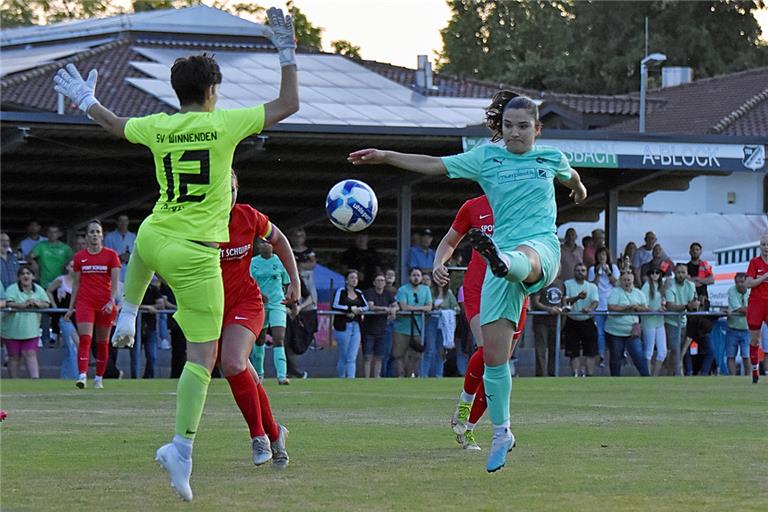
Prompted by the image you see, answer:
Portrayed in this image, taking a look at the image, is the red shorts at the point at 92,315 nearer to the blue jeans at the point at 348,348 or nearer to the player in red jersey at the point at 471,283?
the blue jeans at the point at 348,348

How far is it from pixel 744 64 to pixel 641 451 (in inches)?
2676

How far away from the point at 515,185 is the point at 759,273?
1269cm

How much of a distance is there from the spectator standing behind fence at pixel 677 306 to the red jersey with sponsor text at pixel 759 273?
19.2ft

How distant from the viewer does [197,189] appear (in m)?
7.88

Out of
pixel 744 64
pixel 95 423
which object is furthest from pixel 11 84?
pixel 744 64

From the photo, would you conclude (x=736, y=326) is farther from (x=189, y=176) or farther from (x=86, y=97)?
(x=189, y=176)

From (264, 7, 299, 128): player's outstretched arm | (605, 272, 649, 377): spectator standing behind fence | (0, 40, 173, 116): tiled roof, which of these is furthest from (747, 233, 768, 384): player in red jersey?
(0, 40, 173, 116): tiled roof

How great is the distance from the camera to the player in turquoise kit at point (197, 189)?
308 inches

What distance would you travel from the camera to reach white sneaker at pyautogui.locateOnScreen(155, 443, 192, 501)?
7449 millimetres

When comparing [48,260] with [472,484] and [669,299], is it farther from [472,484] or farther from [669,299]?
[472,484]

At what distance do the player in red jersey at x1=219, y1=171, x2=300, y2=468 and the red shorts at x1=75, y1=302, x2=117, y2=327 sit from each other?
10.1 m

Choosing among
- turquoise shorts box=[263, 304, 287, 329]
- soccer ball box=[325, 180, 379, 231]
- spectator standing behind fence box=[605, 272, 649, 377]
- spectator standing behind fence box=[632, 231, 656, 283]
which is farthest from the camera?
spectator standing behind fence box=[632, 231, 656, 283]

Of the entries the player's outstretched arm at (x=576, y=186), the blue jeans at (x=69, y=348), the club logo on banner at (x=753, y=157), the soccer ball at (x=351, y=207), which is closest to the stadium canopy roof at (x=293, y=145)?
the club logo on banner at (x=753, y=157)

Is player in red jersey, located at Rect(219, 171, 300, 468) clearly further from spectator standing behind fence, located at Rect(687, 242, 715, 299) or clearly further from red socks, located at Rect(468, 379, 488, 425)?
spectator standing behind fence, located at Rect(687, 242, 715, 299)
